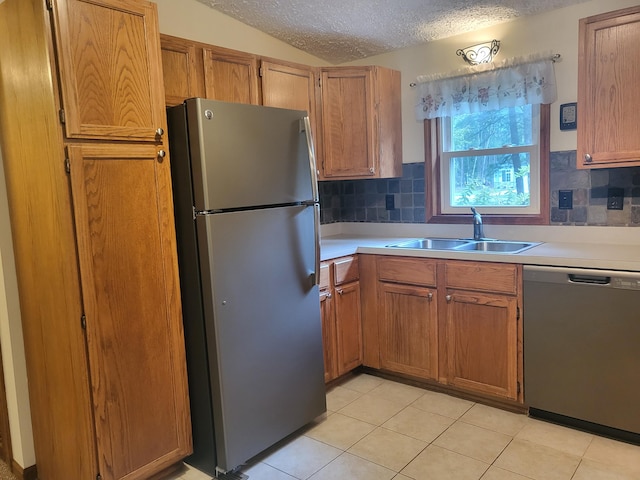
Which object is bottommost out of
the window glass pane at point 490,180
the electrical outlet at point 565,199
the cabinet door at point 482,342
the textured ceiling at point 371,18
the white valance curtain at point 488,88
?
the cabinet door at point 482,342

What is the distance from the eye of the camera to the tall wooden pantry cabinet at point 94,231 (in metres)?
1.74

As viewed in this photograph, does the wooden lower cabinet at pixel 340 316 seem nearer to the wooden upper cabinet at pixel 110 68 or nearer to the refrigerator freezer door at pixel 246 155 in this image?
the refrigerator freezer door at pixel 246 155

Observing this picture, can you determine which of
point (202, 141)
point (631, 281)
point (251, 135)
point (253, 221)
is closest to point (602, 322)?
point (631, 281)

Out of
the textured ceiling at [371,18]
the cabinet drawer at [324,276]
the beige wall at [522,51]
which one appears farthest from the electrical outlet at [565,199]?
the cabinet drawer at [324,276]

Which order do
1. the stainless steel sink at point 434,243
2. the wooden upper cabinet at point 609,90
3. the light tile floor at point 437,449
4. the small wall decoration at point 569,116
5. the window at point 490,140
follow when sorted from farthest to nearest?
the stainless steel sink at point 434,243 < the window at point 490,140 < the small wall decoration at point 569,116 < the wooden upper cabinet at point 609,90 < the light tile floor at point 437,449

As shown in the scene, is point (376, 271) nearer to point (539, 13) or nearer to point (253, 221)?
point (253, 221)

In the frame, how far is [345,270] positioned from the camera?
3010 millimetres

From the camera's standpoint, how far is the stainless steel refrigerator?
204 centimetres

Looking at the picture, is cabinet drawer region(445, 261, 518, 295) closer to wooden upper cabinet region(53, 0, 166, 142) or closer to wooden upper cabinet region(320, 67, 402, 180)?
wooden upper cabinet region(320, 67, 402, 180)

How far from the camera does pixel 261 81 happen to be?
2.89m

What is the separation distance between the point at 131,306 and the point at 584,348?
6.72 feet

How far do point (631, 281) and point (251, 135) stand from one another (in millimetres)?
1791

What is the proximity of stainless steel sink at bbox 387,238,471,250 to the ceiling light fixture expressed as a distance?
115cm

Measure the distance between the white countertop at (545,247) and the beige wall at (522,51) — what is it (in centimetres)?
52
